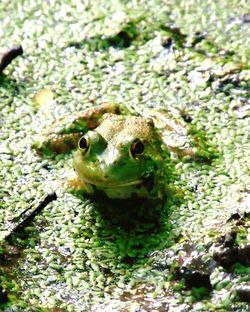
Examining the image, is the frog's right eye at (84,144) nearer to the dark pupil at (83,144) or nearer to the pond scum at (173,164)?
the dark pupil at (83,144)

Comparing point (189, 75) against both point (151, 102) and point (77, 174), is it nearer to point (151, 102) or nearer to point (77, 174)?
point (151, 102)

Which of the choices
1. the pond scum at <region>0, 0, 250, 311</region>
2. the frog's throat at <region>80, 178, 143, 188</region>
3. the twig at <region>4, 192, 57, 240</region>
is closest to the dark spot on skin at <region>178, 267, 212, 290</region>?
the pond scum at <region>0, 0, 250, 311</region>

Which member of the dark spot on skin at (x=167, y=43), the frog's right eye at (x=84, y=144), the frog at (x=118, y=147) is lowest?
the dark spot on skin at (x=167, y=43)

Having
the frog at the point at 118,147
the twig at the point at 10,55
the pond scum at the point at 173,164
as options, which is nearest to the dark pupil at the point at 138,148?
the frog at the point at 118,147

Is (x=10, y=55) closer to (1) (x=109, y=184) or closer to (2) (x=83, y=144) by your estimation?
(2) (x=83, y=144)

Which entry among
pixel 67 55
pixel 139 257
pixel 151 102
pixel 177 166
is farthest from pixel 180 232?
pixel 67 55

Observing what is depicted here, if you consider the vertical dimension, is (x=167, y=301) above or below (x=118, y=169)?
below

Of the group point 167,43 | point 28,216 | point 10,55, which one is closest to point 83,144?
point 28,216

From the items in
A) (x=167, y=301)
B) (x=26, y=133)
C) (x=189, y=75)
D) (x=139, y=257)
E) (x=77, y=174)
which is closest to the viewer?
(x=167, y=301)
